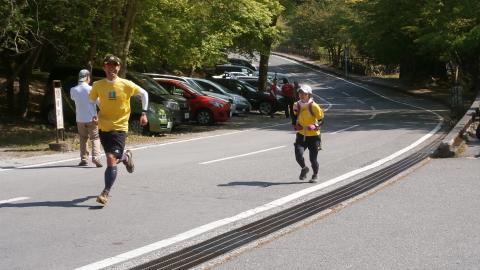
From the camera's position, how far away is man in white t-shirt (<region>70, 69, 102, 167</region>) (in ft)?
39.0

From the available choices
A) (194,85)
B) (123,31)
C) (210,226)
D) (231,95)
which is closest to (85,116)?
(210,226)

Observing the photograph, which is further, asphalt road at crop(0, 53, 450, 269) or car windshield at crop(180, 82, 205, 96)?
car windshield at crop(180, 82, 205, 96)

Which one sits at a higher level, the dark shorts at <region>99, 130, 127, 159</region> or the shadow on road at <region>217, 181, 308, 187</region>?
the dark shorts at <region>99, 130, 127, 159</region>

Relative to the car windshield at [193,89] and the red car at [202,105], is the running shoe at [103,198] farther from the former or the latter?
the car windshield at [193,89]

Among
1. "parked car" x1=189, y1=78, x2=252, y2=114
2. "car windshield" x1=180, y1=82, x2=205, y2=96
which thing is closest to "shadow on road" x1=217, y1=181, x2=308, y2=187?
"car windshield" x1=180, y1=82, x2=205, y2=96

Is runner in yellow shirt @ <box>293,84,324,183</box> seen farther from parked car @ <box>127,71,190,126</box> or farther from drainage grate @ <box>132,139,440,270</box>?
parked car @ <box>127,71,190,126</box>

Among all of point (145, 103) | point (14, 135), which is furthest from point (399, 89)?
point (145, 103)

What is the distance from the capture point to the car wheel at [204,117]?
77.0ft

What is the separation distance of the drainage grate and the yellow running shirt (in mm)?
2261

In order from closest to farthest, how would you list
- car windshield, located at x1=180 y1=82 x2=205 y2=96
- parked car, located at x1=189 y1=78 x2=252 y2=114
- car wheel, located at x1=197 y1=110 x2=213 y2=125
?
car wheel, located at x1=197 y1=110 x2=213 y2=125 < car windshield, located at x1=180 y1=82 x2=205 y2=96 < parked car, located at x1=189 y1=78 x2=252 y2=114

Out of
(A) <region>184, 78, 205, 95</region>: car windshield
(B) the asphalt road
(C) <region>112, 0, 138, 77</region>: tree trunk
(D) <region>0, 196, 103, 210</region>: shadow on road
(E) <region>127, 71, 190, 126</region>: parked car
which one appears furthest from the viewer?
(A) <region>184, 78, 205, 95</region>: car windshield

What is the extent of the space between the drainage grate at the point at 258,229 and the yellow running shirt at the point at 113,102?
2261 millimetres

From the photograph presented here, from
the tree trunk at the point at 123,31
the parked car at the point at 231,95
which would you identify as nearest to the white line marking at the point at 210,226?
the tree trunk at the point at 123,31

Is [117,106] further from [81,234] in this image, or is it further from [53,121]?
[53,121]
